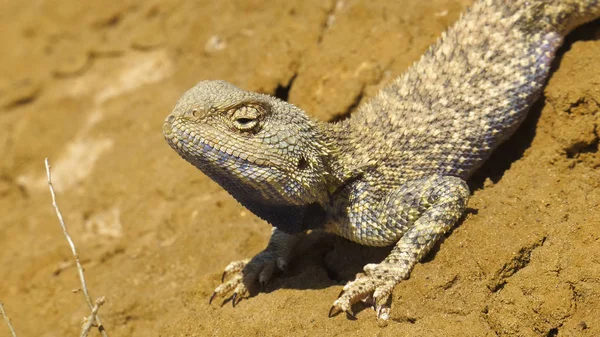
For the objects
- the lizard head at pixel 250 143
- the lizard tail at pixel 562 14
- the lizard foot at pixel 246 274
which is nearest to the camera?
the lizard head at pixel 250 143

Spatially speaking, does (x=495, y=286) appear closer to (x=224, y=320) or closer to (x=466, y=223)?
(x=466, y=223)

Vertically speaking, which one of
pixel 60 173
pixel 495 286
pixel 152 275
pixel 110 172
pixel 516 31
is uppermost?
pixel 516 31

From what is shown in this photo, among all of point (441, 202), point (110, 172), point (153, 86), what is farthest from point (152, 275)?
point (153, 86)

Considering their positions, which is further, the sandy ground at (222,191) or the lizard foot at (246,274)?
the lizard foot at (246,274)

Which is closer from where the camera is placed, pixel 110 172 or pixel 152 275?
pixel 152 275

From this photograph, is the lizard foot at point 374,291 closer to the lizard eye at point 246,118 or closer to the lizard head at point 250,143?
the lizard head at point 250,143

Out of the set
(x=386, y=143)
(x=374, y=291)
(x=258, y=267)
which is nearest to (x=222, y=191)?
(x=258, y=267)

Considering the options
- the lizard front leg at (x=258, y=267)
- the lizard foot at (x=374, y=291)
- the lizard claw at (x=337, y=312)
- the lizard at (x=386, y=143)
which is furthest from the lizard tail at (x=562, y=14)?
the lizard claw at (x=337, y=312)

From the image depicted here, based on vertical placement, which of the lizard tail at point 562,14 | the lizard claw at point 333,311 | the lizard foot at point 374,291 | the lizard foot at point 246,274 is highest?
the lizard tail at point 562,14
